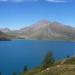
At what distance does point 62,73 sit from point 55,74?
2432 millimetres

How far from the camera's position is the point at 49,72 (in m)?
53.6

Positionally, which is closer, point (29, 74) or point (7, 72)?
point (29, 74)

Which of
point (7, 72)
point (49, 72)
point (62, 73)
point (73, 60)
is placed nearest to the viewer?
point (62, 73)

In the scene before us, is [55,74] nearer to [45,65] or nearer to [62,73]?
[62,73]

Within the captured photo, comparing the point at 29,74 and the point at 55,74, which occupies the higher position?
the point at 55,74

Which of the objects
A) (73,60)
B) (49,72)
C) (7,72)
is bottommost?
(7,72)

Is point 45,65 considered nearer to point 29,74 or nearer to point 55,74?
point 29,74

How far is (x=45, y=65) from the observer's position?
93375 millimetres

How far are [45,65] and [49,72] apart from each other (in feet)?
131

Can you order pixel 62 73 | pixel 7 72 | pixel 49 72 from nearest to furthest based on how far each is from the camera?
pixel 62 73 < pixel 49 72 < pixel 7 72

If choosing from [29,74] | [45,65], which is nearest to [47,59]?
[45,65]

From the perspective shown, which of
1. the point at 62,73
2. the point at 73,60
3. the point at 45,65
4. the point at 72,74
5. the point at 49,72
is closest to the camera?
the point at 72,74

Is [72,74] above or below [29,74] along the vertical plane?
above

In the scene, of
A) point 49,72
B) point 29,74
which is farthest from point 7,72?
point 49,72
